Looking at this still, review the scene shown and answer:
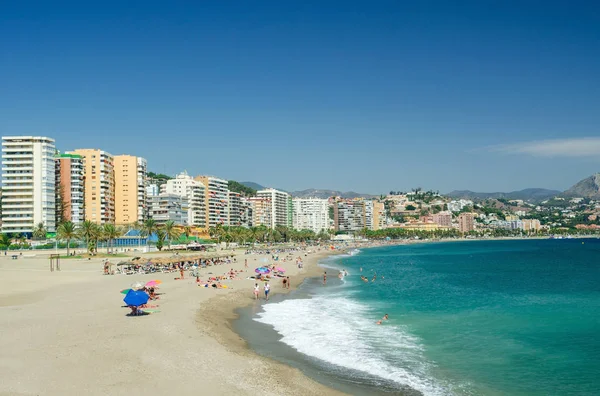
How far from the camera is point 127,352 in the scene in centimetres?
1795

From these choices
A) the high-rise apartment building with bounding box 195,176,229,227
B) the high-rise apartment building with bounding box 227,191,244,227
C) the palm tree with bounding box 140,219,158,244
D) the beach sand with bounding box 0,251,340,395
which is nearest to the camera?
the beach sand with bounding box 0,251,340,395

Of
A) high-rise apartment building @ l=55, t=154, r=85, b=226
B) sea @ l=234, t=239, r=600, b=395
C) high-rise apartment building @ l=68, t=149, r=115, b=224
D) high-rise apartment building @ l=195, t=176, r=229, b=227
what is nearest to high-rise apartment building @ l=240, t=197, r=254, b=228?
high-rise apartment building @ l=195, t=176, r=229, b=227

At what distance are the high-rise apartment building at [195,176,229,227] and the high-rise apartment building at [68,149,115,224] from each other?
4281cm

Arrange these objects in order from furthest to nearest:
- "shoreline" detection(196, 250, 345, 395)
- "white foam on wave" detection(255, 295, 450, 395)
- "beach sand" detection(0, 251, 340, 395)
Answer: "white foam on wave" detection(255, 295, 450, 395) → "shoreline" detection(196, 250, 345, 395) → "beach sand" detection(0, 251, 340, 395)

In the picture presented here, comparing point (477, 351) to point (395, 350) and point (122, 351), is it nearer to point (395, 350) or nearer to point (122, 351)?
point (395, 350)

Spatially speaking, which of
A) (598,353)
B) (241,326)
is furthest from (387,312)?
(598,353)

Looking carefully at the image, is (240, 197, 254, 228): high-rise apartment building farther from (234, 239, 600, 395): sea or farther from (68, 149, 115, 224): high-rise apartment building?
(234, 239, 600, 395): sea

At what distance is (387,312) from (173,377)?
19.2 meters

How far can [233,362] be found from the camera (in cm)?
1764

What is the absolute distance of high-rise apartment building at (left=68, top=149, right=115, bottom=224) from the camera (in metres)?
121

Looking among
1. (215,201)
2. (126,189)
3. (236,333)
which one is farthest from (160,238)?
(215,201)

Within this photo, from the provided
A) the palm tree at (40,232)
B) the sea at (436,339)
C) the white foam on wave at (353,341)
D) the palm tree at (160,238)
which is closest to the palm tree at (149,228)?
the palm tree at (160,238)

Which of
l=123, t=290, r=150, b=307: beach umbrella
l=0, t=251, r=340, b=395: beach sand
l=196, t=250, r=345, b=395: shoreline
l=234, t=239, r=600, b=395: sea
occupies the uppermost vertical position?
l=123, t=290, r=150, b=307: beach umbrella

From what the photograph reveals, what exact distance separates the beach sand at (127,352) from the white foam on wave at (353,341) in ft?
8.50
